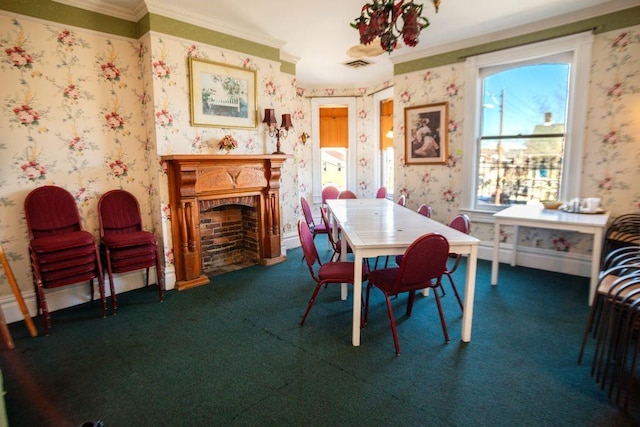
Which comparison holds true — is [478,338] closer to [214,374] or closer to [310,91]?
[214,374]

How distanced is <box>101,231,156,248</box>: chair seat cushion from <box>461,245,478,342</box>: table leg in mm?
2727

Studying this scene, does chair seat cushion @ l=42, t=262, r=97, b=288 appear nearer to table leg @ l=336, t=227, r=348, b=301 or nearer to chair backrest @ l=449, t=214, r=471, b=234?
table leg @ l=336, t=227, r=348, b=301

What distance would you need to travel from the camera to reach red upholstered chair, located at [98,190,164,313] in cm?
301

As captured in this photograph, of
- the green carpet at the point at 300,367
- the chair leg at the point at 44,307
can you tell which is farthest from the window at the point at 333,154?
the chair leg at the point at 44,307

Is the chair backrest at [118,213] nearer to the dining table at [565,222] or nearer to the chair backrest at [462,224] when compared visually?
the chair backrest at [462,224]

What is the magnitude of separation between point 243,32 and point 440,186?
3.16 meters

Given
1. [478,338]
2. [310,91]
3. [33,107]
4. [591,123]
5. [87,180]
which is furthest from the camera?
[310,91]

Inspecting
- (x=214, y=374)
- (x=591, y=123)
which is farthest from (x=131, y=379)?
(x=591, y=123)

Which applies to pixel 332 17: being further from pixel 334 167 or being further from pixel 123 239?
pixel 334 167

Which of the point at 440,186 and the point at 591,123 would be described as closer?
the point at 591,123

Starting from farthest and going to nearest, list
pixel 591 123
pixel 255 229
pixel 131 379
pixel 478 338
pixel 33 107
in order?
pixel 255 229 → pixel 591 123 → pixel 33 107 → pixel 478 338 → pixel 131 379

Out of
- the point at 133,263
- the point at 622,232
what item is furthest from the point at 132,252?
the point at 622,232

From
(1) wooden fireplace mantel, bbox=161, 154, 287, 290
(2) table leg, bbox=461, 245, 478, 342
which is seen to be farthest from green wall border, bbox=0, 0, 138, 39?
(2) table leg, bbox=461, 245, 478, 342

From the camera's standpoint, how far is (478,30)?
3934 millimetres
